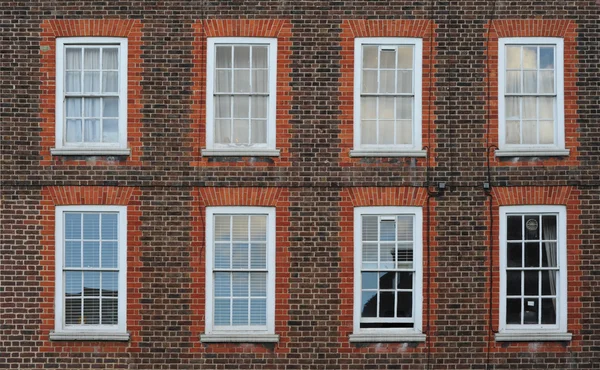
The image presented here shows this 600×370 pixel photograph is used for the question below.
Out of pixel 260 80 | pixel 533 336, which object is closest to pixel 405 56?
pixel 260 80

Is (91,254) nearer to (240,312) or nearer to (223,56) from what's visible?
(240,312)

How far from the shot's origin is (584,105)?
14578 mm

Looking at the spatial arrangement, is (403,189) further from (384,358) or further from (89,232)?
(89,232)

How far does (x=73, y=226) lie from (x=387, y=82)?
17.9 feet

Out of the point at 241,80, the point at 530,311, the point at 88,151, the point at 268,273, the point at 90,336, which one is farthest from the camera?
the point at 241,80

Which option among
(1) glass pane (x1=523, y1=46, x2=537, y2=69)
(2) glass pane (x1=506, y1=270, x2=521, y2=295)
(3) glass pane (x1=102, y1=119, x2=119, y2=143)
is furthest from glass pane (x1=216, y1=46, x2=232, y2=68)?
(2) glass pane (x1=506, y1=270, x2=521, y2=295)

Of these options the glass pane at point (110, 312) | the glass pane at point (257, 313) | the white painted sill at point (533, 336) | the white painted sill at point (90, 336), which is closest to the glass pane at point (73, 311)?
the white painted sill at point (90, 336)

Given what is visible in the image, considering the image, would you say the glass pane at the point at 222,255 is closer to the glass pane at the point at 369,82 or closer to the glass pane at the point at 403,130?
the glass pane at the point at 403,130

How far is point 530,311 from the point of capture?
47.7ft

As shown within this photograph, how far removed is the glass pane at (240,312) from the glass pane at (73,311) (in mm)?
2431

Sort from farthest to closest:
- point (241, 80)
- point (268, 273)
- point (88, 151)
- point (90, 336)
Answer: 1. point (241, 80)
2. point (268, 273)
3. point (88, 151)
4. point (90, 336)

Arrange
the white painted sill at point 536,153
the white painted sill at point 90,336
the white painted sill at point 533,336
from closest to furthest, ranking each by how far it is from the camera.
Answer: the white painted sill at point 90,336, the white painted sill at point 533,336, the white painted sill at point 536,153

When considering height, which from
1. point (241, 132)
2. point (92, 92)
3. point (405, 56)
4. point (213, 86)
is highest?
point (405, 56)

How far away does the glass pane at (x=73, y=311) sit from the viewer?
569 inches
